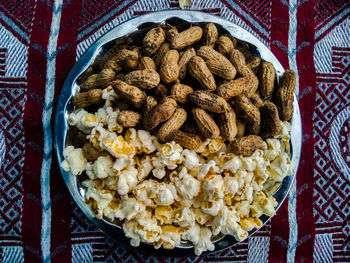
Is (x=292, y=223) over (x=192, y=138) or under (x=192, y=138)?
under

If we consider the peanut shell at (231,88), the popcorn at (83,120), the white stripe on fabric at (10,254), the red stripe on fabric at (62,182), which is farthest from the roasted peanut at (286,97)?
→ the white stripe on fabric at (10,254)

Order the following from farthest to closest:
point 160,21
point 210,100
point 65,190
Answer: point 65,190 → point 160,21 → point 210,100

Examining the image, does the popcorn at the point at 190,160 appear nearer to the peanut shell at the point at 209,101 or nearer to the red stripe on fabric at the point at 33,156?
the peanut shell at the point at 209,101

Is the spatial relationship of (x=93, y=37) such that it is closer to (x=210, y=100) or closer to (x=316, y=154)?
(x=210, y=100)

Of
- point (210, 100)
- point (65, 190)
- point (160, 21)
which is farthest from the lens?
point (65, 190)

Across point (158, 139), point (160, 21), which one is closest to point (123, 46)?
point (160, 21)

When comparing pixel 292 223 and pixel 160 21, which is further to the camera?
pixel 292 223

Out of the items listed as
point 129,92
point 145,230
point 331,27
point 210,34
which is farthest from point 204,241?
point 331,27
